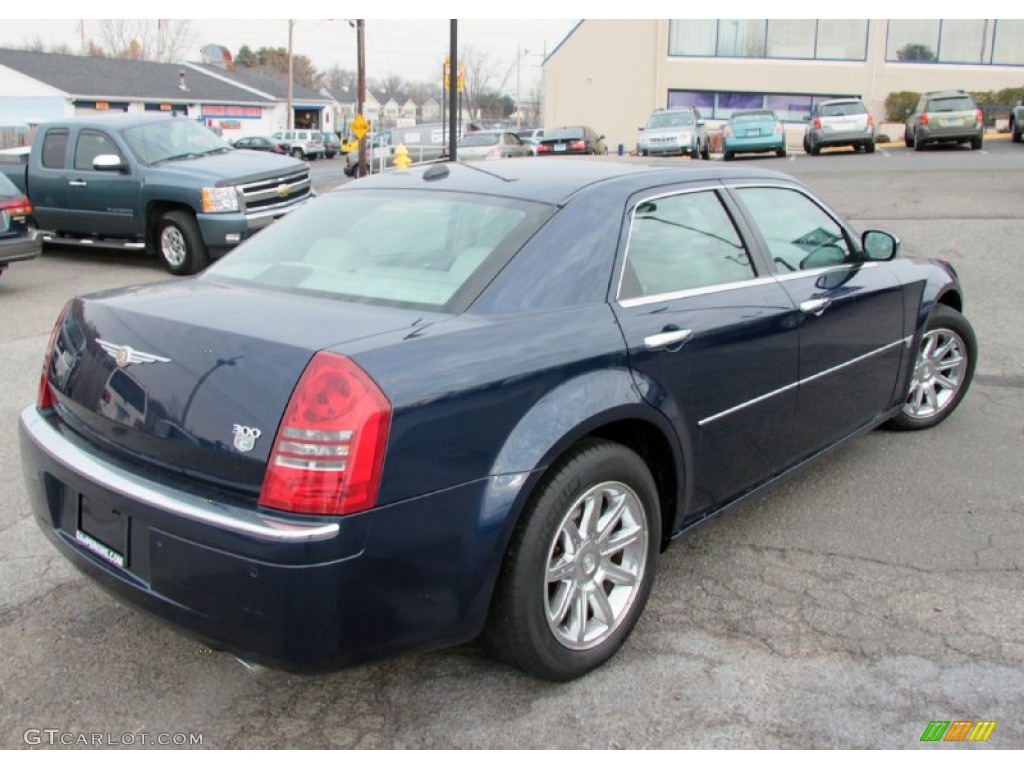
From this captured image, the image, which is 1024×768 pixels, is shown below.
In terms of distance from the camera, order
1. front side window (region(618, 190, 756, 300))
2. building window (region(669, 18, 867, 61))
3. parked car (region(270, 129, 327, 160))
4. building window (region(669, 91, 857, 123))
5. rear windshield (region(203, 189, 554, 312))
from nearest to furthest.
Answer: rear windshield (region(203, 189, 554, 312)) < front side window (region(618, 190, 756, 300)) < building window (region(669, 18, 867, 61)) < building window (region(669, 91, 857, 123)) < parked car (region(270, 129, 327, 160))

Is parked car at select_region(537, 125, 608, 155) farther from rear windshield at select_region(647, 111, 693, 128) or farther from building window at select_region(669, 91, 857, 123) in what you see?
building window at select_region(669, 91, 857, 123)

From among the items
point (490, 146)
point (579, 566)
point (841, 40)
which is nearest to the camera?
point (579, 566)

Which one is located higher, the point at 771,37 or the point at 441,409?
the point at 771,37

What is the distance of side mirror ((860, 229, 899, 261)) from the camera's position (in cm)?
455

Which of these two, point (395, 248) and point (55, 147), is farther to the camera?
point (55, 147)

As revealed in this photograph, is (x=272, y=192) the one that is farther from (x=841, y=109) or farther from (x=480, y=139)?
(x=841, y=109)

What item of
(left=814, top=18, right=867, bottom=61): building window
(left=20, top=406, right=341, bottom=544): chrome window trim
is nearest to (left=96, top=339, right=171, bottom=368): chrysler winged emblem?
(left=20, top=406, right=341, bottom=544): chrome window trim

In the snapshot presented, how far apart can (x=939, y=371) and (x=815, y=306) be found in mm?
1902

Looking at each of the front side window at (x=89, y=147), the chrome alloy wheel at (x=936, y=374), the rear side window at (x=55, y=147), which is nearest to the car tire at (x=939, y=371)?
the chrome alloy wheel at (x=936, y=374)

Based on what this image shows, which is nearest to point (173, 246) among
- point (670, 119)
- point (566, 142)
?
point (566, 142)

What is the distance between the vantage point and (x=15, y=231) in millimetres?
9773

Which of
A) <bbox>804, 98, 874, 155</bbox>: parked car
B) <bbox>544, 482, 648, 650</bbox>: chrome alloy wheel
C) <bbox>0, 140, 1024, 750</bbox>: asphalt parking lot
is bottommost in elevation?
<bbox>0, 140, 1024, 750</bbox>: asphalt parking lot

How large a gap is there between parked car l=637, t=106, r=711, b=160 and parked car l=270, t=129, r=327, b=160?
30277 mm

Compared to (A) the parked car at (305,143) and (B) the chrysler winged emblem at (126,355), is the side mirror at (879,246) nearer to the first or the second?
(B) the chrysler winged emblem at (126,355)
